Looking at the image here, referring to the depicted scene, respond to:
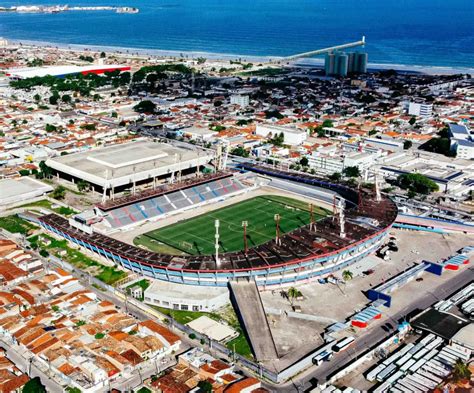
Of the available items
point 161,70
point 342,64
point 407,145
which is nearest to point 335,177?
point 407,145

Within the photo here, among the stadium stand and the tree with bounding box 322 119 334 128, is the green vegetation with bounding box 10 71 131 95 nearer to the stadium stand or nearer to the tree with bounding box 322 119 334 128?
the tree with bounding box 322 119 334 128

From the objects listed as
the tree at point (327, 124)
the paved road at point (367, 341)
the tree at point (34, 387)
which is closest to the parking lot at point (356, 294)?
the paved road at point (367, 341)

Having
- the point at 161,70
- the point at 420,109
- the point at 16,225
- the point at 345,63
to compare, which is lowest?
the point at 16,225

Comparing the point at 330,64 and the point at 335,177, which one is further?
the point at 330,64

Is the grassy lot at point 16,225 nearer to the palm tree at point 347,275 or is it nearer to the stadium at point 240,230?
the stadium at point 240,230

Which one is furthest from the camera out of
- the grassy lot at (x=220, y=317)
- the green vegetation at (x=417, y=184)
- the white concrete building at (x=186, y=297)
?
the green vegetation at (x=417, y=184)

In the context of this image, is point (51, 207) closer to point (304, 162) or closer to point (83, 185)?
point (83, 185)
